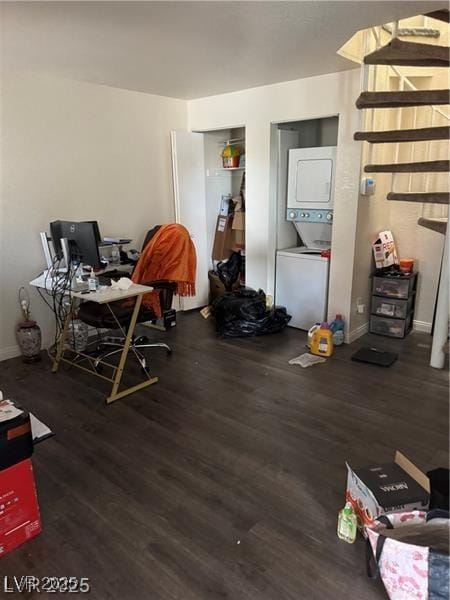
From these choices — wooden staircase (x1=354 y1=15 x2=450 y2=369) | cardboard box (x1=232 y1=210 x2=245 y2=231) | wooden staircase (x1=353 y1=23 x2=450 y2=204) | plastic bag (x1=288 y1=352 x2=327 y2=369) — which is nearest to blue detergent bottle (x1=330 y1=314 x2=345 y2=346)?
plastic bag (x1=288 y1=352 x2=327 y2=369)

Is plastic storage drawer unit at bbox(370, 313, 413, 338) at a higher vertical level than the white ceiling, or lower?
lower

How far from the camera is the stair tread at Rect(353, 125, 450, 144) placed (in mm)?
2625

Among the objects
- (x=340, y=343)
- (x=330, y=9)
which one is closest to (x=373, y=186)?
(x=340, y=343)

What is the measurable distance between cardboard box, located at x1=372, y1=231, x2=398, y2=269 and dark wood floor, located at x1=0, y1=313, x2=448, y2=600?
940 millimetres

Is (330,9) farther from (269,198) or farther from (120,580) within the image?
(120,580)

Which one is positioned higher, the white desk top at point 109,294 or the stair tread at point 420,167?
the stair tread at point 420,167

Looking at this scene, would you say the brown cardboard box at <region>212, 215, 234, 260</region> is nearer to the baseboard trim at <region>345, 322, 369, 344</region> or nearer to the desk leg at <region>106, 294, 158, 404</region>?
the baseboard trim at <region>345, 322, 369, 344</region>

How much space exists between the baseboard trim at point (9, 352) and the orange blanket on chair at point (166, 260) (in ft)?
4.28

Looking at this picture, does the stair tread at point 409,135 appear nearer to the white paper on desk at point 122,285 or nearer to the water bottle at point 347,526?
the white paper on desk at point 122,285

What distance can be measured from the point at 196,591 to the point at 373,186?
11.1ft

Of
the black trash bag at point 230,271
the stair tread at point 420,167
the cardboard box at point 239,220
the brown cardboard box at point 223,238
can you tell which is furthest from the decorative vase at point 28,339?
the stair tread at point 420,167

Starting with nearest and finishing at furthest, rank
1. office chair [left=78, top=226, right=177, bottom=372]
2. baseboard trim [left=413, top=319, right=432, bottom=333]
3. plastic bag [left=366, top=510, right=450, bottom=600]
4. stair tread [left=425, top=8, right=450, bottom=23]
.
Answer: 1. plastic bag [left=366, top=510, right=450, bottom=600]
2. stair tread [left=425, top=8, right=450, bottom=23]
3. office chair [left=78, top=226, right=177, bottom=372]
4. baseboard trim [left=413, top=319, right=432, bottom=333]

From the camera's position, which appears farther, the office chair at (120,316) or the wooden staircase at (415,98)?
the office chair at (120,316)

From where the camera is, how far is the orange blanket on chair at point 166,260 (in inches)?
133
